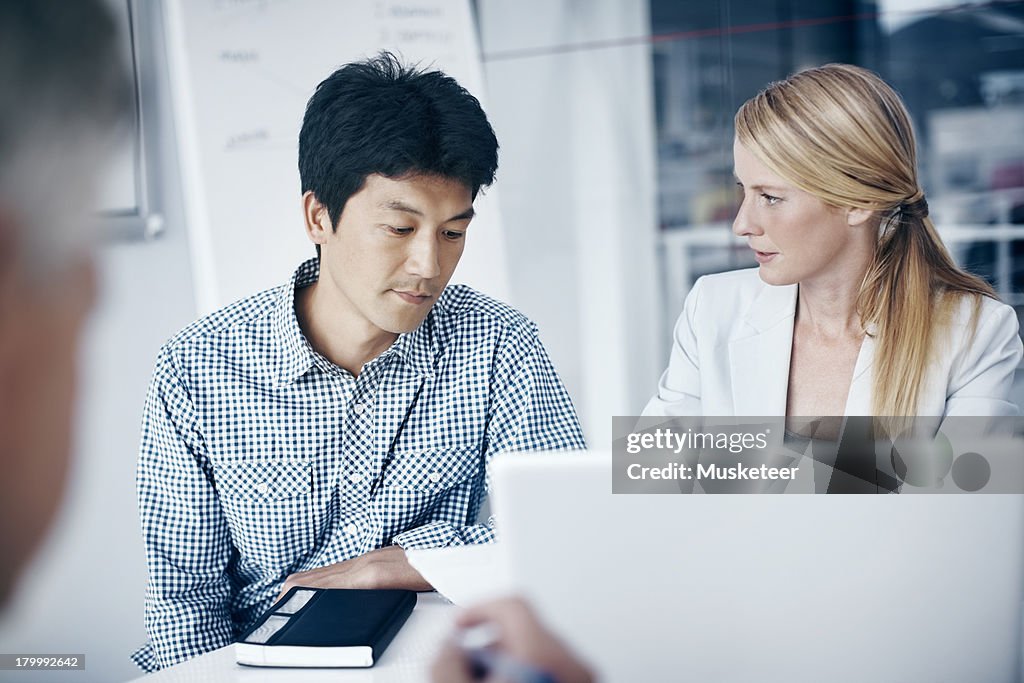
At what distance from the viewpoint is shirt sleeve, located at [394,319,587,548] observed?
64.9 inches

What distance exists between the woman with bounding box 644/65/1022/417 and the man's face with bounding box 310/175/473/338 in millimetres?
588

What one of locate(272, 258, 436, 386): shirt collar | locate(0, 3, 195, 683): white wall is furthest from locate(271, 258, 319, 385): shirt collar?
locate(0, 3, 195, 683): white wall

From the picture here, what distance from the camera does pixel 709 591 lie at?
0.90 m

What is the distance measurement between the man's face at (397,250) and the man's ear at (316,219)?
0.27ft

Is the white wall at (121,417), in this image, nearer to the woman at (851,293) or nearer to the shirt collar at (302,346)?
the shirt collar at (302,346)

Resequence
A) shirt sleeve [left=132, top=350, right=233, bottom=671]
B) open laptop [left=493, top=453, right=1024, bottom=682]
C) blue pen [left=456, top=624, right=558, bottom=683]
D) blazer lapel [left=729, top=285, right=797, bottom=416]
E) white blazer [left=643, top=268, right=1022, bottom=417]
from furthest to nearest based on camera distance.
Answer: blazer lapel [left=729, top=285, right=797, bottom=416] → white blazer [left=643, top=268, right=1022, bottom=417] → shirt sleeve [left=132, top=350, right=233, bottom=671] → open laptop [left=493, top=453, right=1024, bottom=682] → blue pen [left=456, top=624, right=558, bottom=683]

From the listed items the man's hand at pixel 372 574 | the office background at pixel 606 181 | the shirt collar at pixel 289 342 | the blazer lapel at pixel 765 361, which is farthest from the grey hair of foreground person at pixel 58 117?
the office background at pixel 606 181

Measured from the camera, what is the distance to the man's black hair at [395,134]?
167cm

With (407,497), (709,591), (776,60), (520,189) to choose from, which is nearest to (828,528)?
(709,591)

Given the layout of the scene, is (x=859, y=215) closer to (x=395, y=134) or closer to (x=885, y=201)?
(x=885, y=201)

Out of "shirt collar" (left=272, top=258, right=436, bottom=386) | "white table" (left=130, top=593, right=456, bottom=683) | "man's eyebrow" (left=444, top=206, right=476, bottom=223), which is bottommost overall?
"white table" (left=130, top=593, right=456, bottom=683)

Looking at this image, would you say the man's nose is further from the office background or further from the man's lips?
the office background

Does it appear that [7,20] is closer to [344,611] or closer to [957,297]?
[344,611]

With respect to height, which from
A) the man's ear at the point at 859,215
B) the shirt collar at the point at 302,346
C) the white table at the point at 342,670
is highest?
the man's ear at the point at 859,215
